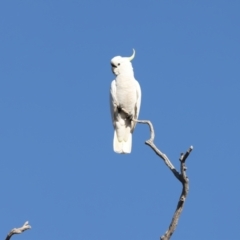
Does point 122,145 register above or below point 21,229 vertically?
above

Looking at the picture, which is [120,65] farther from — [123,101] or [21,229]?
[21,229]

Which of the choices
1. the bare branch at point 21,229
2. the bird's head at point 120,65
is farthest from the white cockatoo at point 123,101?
the bare branch at point 21,229

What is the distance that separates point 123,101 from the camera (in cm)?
871

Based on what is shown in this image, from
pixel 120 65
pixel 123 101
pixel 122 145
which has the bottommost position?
pixel 122 145

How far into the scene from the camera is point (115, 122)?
8820 mm

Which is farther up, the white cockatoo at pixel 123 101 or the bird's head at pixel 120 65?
the bird's head at pixel 120 65

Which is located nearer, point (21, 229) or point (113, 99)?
point (21, 229)

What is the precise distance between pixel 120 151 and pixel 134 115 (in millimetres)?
494

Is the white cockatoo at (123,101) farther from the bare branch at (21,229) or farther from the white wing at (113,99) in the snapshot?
the bare branch at (21,229)

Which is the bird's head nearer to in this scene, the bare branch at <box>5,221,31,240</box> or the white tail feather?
the white tail feather

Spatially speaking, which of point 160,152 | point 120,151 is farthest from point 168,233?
point 120,151

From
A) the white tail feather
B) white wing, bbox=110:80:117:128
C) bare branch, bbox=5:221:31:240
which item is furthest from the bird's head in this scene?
bare branch, bbox=5:221:31:240

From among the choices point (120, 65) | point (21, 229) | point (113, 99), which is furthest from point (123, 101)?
point (21, 229)

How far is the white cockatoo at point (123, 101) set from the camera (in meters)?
8.70
